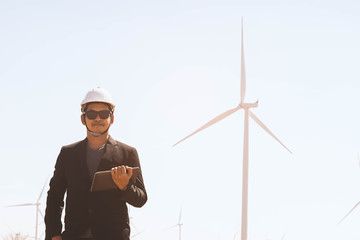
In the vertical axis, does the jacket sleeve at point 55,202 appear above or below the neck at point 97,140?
below

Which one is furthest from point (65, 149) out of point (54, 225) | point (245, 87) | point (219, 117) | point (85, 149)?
point (245, 87)

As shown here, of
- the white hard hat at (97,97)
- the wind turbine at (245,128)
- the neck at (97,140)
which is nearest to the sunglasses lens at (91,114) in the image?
the white hard hat at (97,97)

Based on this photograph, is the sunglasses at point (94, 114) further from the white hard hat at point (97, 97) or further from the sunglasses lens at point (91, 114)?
the white hard hat at point (97, 97)

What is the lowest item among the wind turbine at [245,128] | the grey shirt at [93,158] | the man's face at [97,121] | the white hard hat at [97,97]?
the wind turbine at [245,128]

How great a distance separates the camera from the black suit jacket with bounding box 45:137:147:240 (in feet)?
29.1

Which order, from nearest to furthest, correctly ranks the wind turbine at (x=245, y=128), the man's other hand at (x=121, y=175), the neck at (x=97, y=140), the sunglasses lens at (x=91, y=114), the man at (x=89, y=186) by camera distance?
the man's other hand at (x=121, y=175)
the man at (x=89, y=186)
the sunglasses lens at (x=91, y=114)
the neck at (x=97, y=140)
the wind turbine at (x=245, y=128)

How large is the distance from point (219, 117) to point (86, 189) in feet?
126

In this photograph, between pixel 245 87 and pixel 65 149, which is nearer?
pixel 65 149

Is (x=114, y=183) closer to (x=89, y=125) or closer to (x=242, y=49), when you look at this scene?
(x=89, y=125)

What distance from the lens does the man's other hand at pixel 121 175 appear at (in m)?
8.44

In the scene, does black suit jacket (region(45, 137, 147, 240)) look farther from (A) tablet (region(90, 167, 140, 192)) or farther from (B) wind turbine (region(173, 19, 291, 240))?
(B) wind turbine (region(173, 19, 291, 240))

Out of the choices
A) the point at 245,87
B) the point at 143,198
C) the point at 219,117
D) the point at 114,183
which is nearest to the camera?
the point at 114,183

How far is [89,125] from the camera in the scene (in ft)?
30.2

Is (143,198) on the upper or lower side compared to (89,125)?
lower
